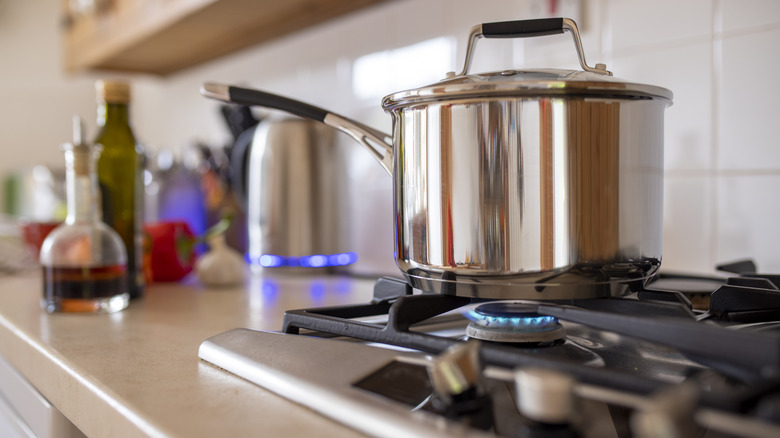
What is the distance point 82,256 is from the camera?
825 millimetres

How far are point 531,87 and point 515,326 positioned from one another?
179 mm

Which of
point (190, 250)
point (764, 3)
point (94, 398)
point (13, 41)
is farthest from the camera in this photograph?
point (13, 41)

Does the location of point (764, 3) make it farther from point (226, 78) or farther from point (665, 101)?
point (226, 78)

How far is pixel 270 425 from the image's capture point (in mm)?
367

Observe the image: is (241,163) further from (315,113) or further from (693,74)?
(693,74)

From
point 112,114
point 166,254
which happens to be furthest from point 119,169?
point 166,254

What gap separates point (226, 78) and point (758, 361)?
179 cm

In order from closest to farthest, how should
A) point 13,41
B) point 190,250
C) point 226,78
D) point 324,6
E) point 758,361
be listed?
point 758,361 < point 190,250 < point 324,6 < point 226,78 < point 13,41

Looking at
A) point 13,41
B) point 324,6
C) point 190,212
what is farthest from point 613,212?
point 13,41

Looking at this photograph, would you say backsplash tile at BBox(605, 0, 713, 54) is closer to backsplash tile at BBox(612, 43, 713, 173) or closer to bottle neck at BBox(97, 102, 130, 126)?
backsplash tile at BBox(612, 43, 713, 173)

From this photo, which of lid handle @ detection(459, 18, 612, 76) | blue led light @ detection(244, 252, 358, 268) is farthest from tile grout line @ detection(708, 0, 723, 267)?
blue led light @ detection(244, 252, 358, 268)

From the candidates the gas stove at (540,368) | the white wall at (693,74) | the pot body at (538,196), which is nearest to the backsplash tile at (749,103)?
the white wall at (693,74)

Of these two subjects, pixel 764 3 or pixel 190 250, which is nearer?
pixel 764 3

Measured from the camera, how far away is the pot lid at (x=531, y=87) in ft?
1.49
